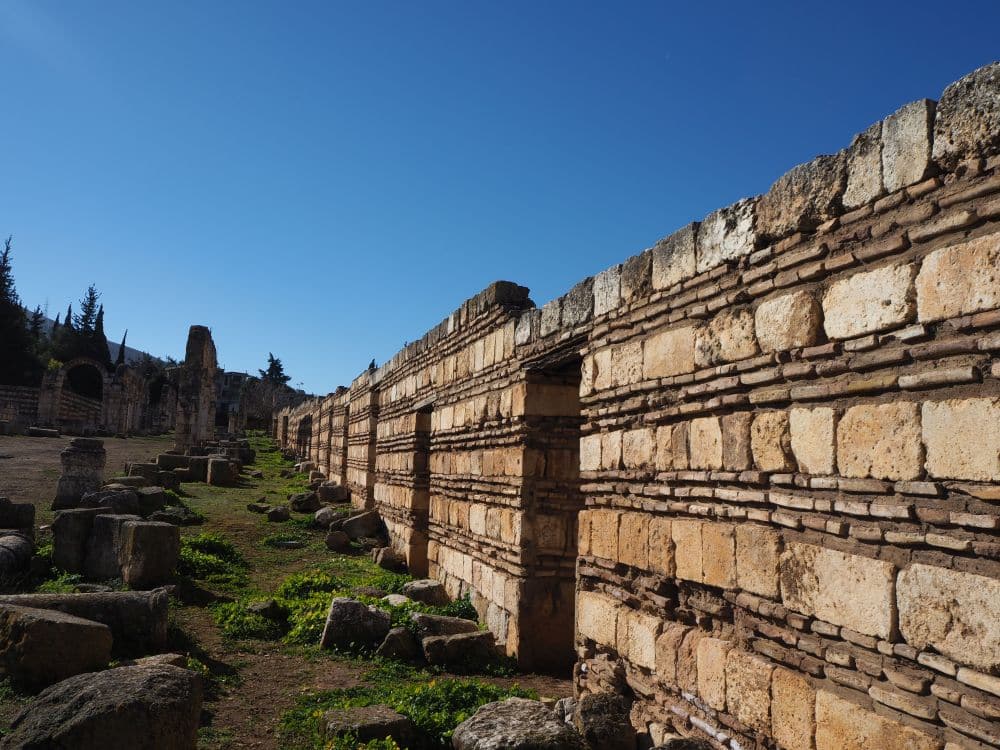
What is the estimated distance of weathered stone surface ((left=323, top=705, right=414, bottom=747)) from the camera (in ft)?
14.6

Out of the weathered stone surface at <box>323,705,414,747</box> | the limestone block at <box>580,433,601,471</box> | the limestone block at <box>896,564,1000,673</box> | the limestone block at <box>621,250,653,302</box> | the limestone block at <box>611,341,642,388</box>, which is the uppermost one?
the limestone block at <box>621,250,653,302</box>

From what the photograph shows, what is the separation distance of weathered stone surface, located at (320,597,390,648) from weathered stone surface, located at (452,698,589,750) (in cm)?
239

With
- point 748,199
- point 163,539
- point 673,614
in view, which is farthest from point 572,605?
point 163,539

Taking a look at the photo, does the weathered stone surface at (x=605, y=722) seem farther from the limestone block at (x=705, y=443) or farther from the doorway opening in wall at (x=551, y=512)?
the doorway opening in wall at (x=551, y=512)

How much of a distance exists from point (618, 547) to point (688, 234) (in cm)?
216

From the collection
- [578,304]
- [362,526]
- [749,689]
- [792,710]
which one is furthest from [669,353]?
[362,526]

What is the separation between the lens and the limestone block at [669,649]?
13.8 feet

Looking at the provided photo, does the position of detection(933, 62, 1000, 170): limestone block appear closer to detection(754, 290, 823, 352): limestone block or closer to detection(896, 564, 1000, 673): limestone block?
detection(754, 290, 823, 352): limestone block

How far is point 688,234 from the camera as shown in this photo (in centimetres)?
446

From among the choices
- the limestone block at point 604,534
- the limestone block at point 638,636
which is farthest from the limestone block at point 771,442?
the limestone block at point 604,534

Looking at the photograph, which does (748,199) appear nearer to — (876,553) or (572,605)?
(876,553)

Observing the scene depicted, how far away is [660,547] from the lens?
4504mm

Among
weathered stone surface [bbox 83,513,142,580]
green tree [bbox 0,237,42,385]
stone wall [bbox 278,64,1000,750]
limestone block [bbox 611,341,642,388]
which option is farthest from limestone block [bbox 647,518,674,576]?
green tree [bbox 0,237,42,385]

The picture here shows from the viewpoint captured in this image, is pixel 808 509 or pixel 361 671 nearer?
pixel 808 509
